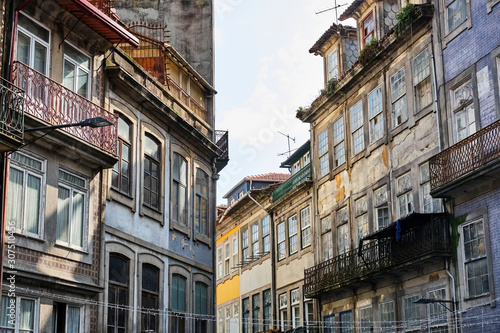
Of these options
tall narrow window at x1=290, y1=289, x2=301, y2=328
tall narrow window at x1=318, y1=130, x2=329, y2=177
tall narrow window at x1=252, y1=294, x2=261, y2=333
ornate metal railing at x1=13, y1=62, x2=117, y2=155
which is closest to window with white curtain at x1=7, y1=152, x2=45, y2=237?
ornate metal railing at x1=13, y1=62, x2=117, y2=155

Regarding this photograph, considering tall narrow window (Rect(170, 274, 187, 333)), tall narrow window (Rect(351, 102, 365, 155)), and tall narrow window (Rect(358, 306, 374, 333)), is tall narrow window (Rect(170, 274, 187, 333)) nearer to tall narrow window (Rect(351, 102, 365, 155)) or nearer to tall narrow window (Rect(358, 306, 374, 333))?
tall narrow window (Rect(358, 306, 374, 333))

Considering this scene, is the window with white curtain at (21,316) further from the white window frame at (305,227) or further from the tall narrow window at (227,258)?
the tall narrow window at (227,258)

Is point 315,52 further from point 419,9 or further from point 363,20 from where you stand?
point 419,9

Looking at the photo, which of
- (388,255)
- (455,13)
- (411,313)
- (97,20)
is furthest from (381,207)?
(97,20)

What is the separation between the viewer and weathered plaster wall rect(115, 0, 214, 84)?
27.3 meters

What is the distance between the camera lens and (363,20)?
3025cm

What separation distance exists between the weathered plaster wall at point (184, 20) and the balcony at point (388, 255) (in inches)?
292

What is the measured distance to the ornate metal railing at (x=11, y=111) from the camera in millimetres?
15242

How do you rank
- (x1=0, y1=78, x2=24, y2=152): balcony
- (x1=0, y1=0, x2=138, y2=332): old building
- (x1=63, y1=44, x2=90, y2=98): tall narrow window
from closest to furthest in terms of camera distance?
(x1=0, y1=78, x2=24, y2=152): balcony < (x1=0, y1=0, x2=138, y2=332): old building < (x1=63, y1=44, x2=90, y2=98): tall narrow window

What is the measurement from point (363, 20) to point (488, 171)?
1135 cm

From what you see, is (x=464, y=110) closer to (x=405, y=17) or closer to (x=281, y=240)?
(x=405, y=17)

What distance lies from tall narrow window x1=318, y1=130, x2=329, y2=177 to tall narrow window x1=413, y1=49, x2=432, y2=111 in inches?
282

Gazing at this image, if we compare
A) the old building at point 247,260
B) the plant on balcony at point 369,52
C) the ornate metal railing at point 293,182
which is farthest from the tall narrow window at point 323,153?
the old building at point 247,260

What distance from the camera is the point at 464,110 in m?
23.1
